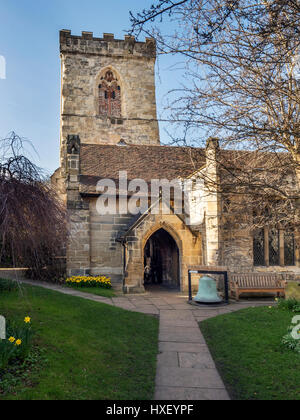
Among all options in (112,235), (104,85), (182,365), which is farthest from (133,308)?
(104,85)

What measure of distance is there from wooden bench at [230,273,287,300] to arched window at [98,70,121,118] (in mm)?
17617

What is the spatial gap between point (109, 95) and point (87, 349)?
77.7 feet

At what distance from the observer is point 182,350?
6.43 m

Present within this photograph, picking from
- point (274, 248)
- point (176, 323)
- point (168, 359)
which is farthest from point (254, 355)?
point (274, 248)

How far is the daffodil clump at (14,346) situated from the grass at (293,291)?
25.5 ft

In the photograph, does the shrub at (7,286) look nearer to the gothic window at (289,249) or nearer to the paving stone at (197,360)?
the paving stone at (197,360)

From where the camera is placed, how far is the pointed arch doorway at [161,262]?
16.2 metres

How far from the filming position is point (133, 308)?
403 inches

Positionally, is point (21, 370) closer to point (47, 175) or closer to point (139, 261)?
point (47, 175)

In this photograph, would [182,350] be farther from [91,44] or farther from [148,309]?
[91,44]

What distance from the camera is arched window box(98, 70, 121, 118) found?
26.2 meters

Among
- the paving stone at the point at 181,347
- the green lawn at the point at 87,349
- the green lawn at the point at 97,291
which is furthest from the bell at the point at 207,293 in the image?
the paving stone at the point at 181,347

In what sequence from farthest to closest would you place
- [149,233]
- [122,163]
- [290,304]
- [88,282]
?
[122,163]
[88,282]
[149,233]
[290,304]
